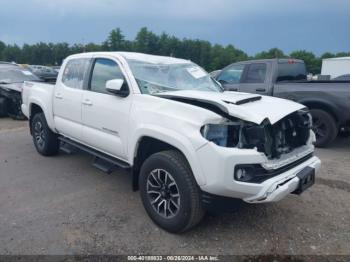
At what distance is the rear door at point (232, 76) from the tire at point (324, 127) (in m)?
2.02

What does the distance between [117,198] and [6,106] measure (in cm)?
790

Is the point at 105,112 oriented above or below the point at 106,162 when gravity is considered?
above

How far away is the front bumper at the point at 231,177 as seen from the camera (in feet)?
9.91

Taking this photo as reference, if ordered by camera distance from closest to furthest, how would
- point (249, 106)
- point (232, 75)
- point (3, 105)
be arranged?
1. point (249, 106)
2. point (232, 75)
3. point (3, 105)

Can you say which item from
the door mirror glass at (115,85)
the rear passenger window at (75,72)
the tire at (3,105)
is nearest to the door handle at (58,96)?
the rear passenger window at (75,72)

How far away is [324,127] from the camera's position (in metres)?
7.05

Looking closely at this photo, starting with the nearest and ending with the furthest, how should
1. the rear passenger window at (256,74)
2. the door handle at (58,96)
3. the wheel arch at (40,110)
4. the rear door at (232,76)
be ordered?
the door handle at (58,96) < the wheel arch at (40,110) < the rear passenger window at (256,74) < the rear door at (232,76)

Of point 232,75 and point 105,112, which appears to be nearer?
point 105,112

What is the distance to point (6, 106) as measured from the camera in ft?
35.5

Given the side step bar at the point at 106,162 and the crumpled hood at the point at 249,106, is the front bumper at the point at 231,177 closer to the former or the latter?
the crumpled hood at the point at 249,106

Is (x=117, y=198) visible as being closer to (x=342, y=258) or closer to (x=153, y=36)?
(x=342, y=258)

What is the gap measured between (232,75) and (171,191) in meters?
5.77

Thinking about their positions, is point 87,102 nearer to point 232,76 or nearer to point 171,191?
point 171,191

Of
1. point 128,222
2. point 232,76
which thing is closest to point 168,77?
point 128,222
